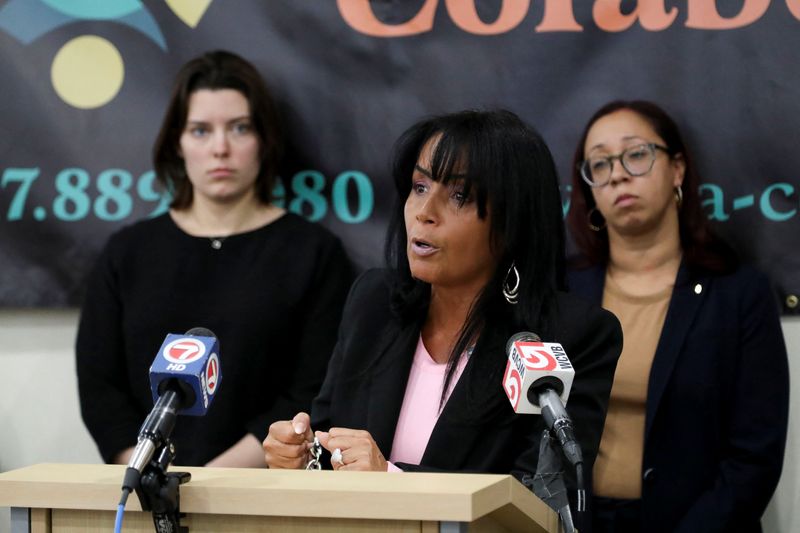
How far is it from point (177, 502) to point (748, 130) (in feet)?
7.42

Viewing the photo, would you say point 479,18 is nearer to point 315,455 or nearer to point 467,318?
point 467,318

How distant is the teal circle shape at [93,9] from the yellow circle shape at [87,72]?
0.23ft

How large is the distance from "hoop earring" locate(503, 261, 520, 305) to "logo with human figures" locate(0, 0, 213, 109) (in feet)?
5.67

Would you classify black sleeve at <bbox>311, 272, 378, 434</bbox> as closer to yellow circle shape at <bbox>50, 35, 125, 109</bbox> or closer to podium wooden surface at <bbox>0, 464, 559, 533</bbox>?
podium wooden surface at <bbox>0, 464, 559, 533</bbox>

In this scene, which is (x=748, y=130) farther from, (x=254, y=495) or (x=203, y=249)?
(x=254, y=495)

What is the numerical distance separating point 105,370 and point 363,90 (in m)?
1.14

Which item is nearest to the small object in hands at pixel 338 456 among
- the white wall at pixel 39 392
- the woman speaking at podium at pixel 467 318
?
the woman speaking at podium at pixel 467 318

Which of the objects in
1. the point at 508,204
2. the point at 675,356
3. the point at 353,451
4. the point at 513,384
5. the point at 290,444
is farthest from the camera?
the point at 675,356

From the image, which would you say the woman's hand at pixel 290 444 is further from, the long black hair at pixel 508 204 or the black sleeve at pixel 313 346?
the black sleeve at pixel 313 346

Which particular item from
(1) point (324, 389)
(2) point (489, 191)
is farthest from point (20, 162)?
(2) point (489, 191)

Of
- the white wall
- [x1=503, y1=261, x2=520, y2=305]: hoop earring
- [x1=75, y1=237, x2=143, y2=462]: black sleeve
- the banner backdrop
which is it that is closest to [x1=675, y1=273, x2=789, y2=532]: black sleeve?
the banner backdrop

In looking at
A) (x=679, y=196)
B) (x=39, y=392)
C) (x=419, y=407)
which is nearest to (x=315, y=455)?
(x=419, y=407)

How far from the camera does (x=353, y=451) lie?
6.57 feet

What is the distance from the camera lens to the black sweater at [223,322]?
331 cm
